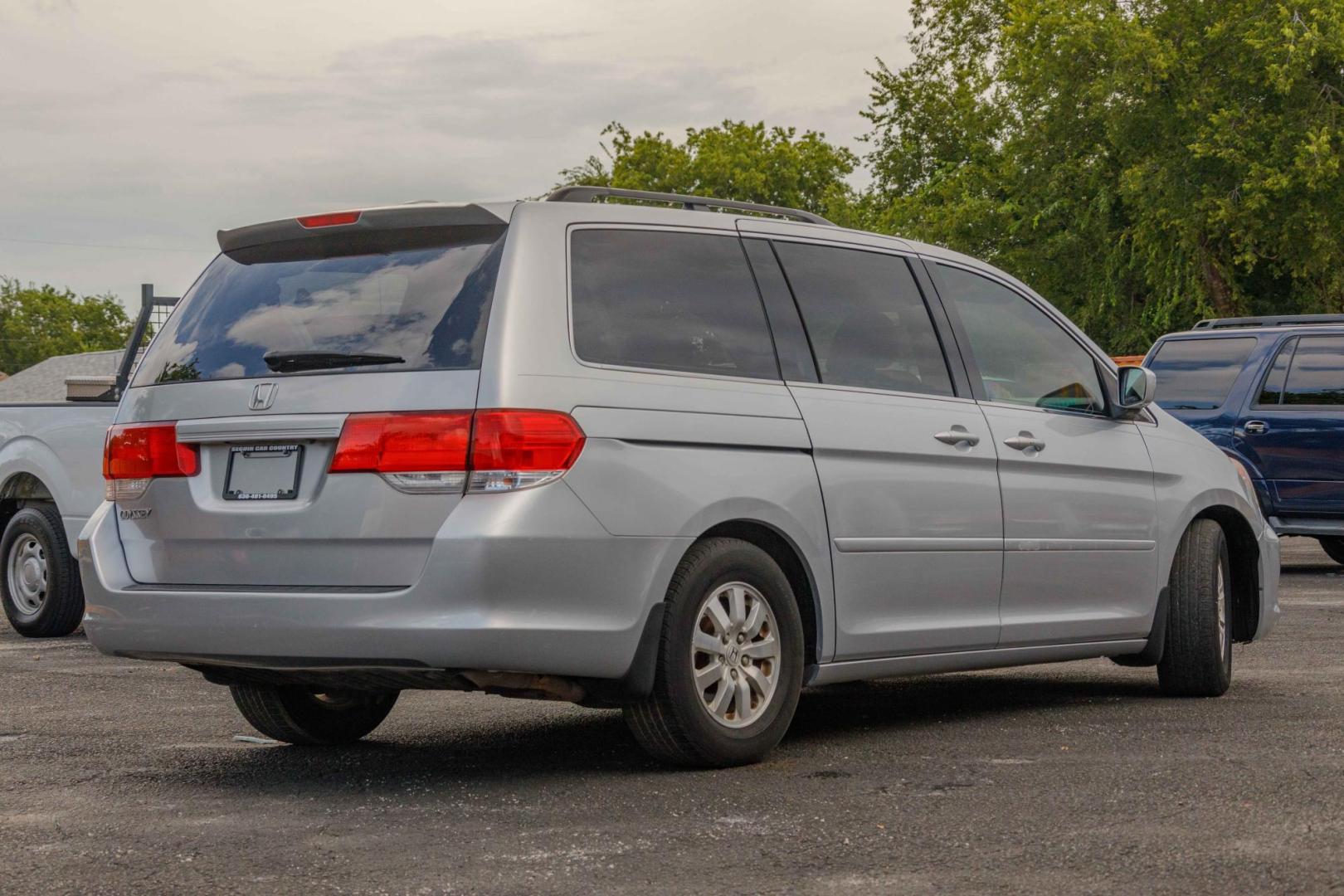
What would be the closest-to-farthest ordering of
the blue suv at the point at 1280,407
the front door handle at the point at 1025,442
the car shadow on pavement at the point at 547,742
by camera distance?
the car shadow on pavement at the point at 547,742 < the front door handle at the point at 1025,442 < the blue suv at the point at 1280,407

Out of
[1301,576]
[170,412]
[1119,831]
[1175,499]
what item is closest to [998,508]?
[1175,499]

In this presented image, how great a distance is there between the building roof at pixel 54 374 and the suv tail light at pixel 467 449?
6.52 metres

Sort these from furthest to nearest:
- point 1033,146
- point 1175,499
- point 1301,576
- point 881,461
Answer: point 1033,146 → point 1301,576 → point 1175,499 → point 881,461

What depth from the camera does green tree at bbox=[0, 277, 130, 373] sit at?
5300 inches

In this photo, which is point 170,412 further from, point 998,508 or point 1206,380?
point 1206,380

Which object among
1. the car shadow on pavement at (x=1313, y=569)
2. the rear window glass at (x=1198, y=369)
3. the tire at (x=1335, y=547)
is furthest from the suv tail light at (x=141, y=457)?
the tire at (x=1335, y=547)

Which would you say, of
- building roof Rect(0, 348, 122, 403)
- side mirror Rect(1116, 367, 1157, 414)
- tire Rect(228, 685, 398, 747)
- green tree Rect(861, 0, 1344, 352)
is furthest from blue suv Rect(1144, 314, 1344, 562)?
green tree Rect(861, 0, 1344, 352)

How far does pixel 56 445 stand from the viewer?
11102 mm

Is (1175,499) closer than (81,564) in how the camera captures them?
No

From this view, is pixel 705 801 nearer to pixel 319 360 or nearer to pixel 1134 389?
pixel 319 360

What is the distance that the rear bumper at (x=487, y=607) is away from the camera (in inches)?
207

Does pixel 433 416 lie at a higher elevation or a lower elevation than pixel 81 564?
higher

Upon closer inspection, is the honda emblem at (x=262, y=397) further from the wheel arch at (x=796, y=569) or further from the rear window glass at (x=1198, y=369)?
the rear window glass at (x=1198, y=369)

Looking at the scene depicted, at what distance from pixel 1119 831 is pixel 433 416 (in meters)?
2.20
